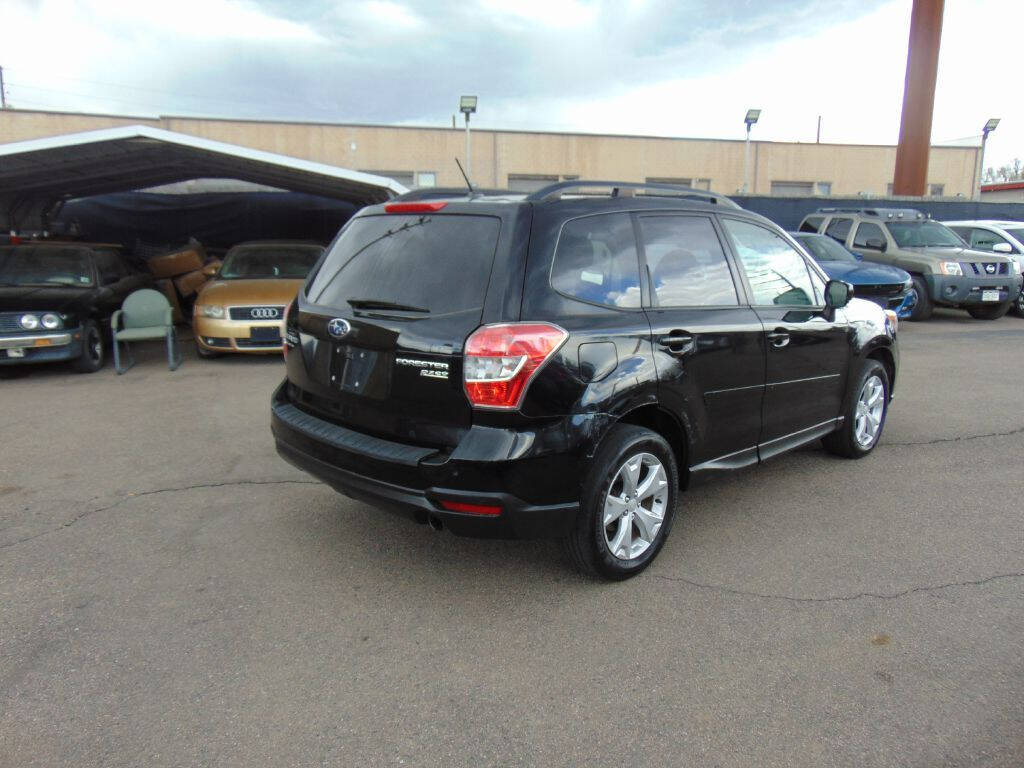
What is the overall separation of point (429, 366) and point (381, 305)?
1.56ft

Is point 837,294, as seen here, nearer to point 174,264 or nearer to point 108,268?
point 108,268

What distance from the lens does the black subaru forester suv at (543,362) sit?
3092mm

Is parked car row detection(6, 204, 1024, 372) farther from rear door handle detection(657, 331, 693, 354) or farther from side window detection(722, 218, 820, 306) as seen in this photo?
rear door handle detection(657, 331, 693, 354)

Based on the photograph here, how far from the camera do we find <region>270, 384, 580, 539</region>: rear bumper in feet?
10.0

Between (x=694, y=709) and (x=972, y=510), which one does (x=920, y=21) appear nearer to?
(x=972, y=510)

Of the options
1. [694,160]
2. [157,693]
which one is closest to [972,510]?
[157,693]

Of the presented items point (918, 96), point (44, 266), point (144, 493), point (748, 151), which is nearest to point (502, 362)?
point (144, 493)

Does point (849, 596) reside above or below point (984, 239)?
below

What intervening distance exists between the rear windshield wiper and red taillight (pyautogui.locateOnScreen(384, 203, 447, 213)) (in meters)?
0.49

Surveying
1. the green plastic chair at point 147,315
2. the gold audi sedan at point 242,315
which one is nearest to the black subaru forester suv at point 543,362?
the gold audi sedan at point 242,315

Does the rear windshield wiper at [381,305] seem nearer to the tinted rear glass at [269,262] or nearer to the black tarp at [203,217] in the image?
the tinted rear glass at [269,262]

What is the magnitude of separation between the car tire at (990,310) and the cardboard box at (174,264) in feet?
47.8

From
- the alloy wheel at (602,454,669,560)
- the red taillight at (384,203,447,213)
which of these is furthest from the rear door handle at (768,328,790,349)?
the red taillight at (384,203,447,213)

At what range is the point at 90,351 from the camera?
899 centimetres
